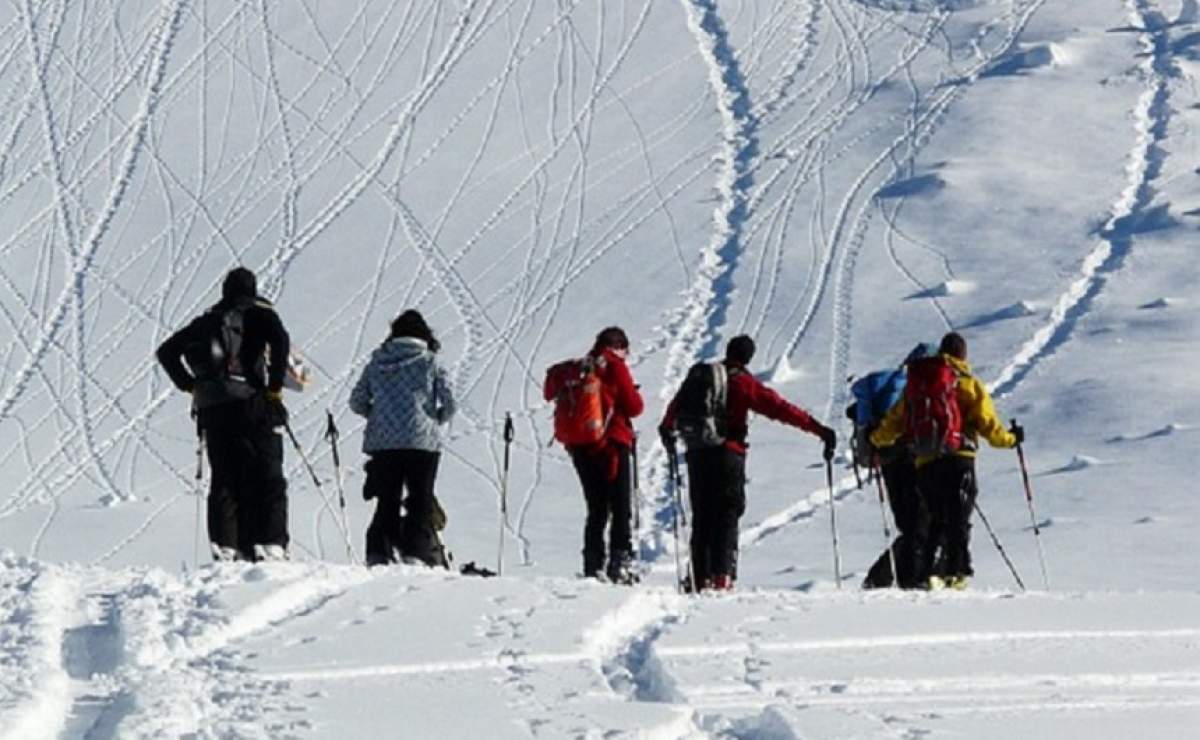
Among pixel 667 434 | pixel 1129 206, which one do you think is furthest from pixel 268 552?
pixel 1129 206

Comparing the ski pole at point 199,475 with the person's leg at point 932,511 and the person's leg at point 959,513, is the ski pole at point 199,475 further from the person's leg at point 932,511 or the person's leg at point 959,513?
the person's leg at point 959,513

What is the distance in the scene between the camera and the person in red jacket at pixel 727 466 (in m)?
12.3

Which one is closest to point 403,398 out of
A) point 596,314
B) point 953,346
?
point 953,346

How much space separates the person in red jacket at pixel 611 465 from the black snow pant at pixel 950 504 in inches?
54.8

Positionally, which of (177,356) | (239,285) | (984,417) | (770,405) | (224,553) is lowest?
(224,553)

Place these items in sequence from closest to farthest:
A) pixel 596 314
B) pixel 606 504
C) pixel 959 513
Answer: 1. pixel 959 513
2. pixel 606 504
3. pixel 596 314

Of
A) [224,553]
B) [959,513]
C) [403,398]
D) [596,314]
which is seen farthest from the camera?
Answer: [596,314]

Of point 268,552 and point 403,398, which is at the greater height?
point 403,398

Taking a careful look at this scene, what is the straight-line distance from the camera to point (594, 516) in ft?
41.3

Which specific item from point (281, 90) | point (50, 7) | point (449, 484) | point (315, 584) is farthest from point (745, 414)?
point (50, 7)

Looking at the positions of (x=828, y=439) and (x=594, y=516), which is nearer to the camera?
(x=594, y=516)

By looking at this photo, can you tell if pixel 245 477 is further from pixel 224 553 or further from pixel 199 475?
pixel 199 475

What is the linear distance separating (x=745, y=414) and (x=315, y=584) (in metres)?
3.42

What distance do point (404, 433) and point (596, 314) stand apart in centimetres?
1245
